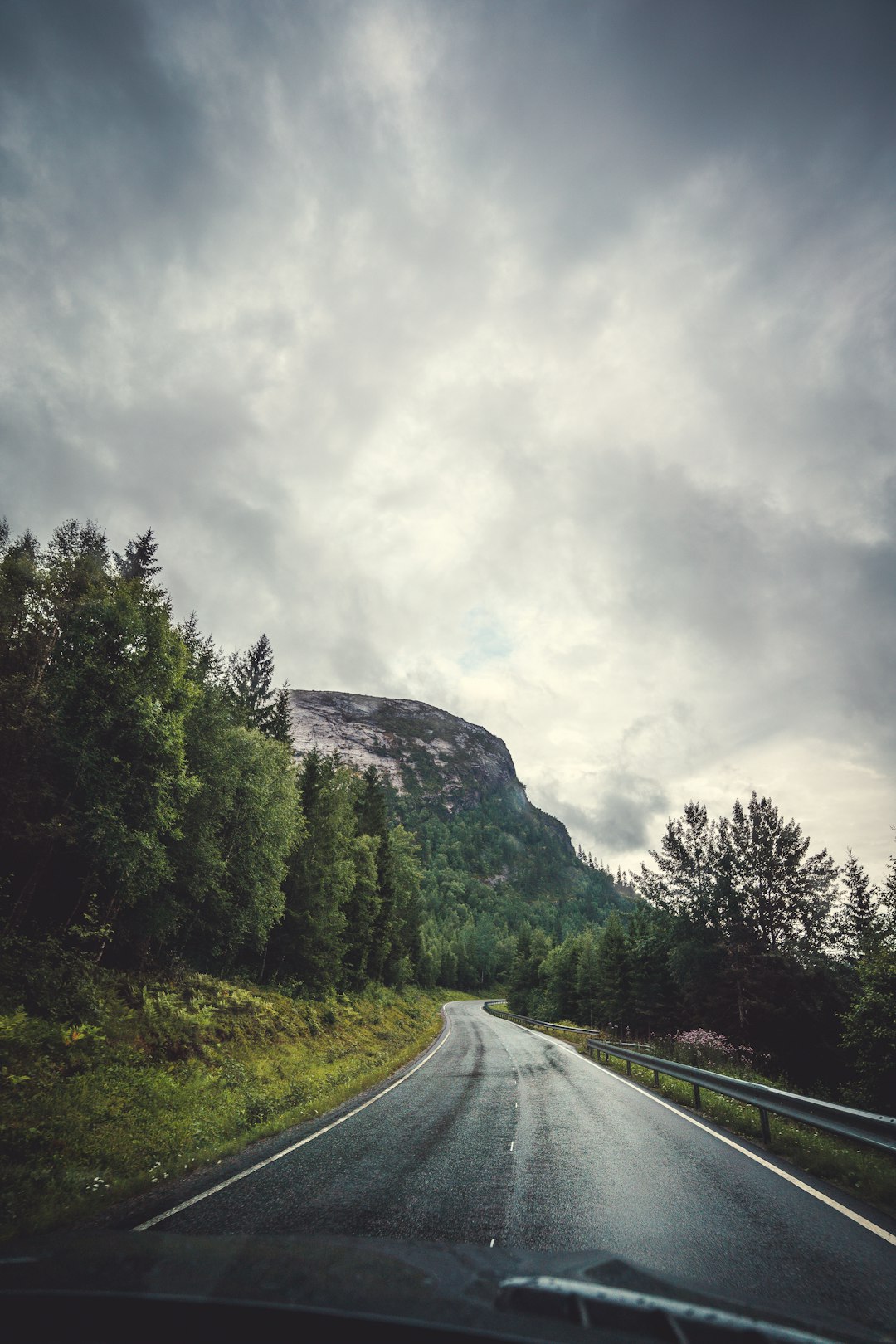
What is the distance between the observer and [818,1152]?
8250 mm

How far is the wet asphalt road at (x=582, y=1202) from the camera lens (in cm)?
448

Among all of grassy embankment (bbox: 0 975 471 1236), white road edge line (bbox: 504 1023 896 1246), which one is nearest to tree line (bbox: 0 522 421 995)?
grassy embankment (bbox: 0 975 471 1236)

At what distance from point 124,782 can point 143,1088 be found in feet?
24.2

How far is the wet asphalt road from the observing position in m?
A: 4.48

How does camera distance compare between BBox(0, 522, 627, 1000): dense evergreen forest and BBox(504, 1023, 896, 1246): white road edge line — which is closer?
BBox(504, 1023, 896, 1246): white road edge line

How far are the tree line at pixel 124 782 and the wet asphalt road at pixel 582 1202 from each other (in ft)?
30.3

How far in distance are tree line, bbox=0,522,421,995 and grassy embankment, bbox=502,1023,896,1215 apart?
14.5m

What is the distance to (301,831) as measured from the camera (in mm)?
29438

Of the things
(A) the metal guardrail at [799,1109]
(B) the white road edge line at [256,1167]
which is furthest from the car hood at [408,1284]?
(A) the metal guardrail at [799,1109]

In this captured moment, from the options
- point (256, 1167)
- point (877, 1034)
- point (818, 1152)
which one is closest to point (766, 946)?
point (877, 1034)

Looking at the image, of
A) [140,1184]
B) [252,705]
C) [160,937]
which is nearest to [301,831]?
[252,705]

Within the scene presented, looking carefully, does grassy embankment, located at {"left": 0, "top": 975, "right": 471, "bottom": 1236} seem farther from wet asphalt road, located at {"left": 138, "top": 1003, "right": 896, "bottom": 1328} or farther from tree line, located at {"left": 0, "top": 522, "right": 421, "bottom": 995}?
tree line, located at {"left": 0, "top": 522, "right": 421, "bottom": 995}

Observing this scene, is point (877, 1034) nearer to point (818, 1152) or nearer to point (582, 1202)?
point (818, 1152)

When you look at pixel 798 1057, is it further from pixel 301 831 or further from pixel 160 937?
pixel 160 937
